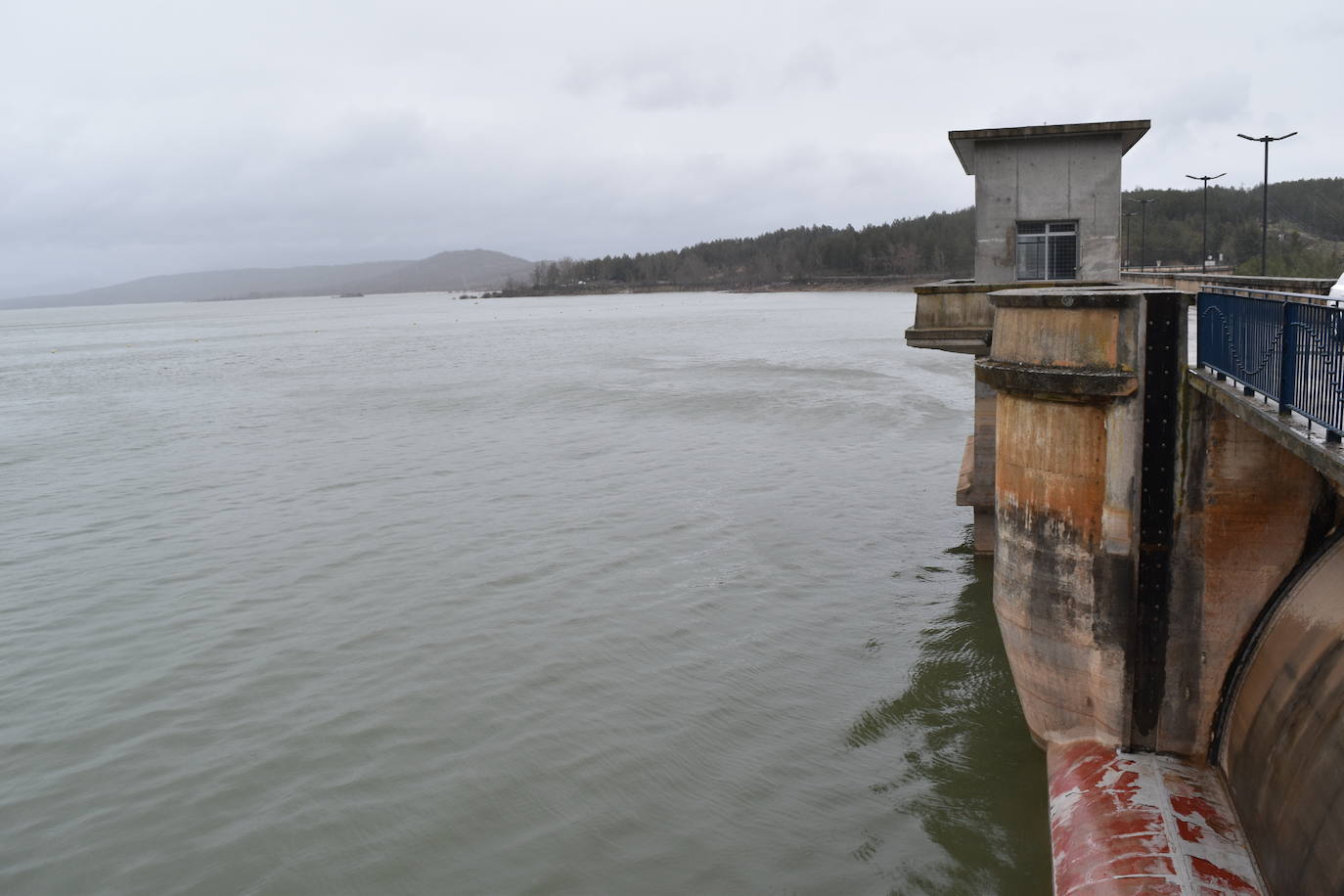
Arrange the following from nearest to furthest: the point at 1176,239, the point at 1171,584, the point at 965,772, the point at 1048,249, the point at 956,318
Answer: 1. the point at 1171,584
2. the point at 965,772
3. the point at 956,318
4. the point at 1048,249
5. the point at 1176,239

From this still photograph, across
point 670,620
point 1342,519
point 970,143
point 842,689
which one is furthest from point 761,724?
point 970,143

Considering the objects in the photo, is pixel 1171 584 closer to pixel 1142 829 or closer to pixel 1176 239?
pixel 1142 829

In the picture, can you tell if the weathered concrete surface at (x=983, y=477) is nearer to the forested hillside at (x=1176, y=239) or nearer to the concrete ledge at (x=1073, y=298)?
the concrete ledge at (x=1073, y=298)

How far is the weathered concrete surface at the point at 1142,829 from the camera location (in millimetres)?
7375

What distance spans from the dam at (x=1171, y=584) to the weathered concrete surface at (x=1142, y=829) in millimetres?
19

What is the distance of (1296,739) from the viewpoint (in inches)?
295

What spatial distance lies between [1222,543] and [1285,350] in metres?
2.52

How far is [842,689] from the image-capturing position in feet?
40.1

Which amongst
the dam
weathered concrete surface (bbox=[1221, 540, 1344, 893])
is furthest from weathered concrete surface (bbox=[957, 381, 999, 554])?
weathered concrete surface (bbox=[1221, 540, 1344, 893])

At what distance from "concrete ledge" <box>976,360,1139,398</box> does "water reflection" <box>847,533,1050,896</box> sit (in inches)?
141

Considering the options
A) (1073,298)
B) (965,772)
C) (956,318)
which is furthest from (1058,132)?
(965,772)

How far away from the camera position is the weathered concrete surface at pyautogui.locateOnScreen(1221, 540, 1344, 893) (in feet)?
22.4

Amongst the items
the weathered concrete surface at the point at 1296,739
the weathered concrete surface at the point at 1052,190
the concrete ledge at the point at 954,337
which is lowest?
the weathered concrete surface at the point at 1296,739

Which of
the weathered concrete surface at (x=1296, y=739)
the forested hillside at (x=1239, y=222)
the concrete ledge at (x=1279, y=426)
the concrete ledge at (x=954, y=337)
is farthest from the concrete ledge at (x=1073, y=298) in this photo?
the forested hillside at (x=1239, y=222)
